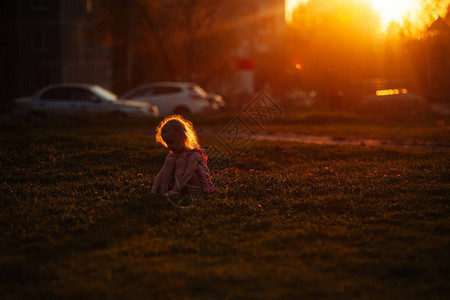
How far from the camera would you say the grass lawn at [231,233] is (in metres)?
3.92

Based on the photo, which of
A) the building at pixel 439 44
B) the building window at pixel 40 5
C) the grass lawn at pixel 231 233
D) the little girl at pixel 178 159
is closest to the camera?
the grass lawn at pixel 231 233

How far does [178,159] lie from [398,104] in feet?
62.4

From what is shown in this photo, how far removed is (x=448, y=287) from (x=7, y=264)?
10.8 ft

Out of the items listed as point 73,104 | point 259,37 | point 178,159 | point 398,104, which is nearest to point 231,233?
point 178,159

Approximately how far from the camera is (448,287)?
3.88 metres

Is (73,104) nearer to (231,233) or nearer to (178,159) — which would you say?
(178,159)

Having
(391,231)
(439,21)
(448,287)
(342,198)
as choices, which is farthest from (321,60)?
(448,287)

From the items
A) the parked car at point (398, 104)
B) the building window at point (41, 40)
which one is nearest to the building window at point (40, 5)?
the building window at point (41, 40)

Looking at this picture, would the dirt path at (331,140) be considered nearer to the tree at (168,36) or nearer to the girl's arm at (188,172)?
the girl's arm at (188,172)

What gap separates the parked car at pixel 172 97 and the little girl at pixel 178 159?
18122 mm

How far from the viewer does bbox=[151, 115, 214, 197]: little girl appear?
249 inches

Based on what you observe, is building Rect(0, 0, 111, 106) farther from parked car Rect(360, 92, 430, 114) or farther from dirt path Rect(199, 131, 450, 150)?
dirt path Rect(199, 131, 450, 150)

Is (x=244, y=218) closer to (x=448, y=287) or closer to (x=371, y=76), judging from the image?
(x=448, y=287)

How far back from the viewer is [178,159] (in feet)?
20.8
